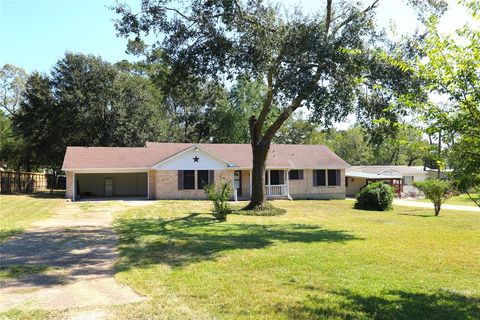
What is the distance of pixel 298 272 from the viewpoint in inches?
327

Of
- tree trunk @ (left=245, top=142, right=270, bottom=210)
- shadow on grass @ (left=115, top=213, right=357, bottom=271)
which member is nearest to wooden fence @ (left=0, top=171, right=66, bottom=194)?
shadow on grass @ (left=115, top=213, right=357, bottom=271)

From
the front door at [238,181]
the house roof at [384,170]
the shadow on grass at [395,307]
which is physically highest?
the house roof at [384,170]

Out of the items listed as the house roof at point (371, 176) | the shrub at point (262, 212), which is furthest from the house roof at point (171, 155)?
the shrub at point (262, 212)

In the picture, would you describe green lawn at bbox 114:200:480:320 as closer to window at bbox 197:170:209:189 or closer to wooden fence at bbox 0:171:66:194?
window at bbox 197:170:209:189

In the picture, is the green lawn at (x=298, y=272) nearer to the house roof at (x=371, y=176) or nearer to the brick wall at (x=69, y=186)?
the brick wall at (x=69, y=186)

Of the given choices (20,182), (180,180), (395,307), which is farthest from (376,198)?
(20,182)

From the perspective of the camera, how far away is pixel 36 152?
4147cm

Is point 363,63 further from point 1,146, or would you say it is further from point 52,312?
point 1,146

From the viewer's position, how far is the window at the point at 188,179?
31.1 metres

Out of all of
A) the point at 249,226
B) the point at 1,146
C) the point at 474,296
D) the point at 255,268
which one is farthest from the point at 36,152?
the point at 474,296

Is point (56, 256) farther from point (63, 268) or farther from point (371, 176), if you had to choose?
point (371, 176)

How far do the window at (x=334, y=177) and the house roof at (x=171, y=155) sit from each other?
72 centimetres

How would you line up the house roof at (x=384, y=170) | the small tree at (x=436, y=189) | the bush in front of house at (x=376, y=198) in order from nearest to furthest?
the small tree at (x=436, y=189) < the bush in front of house at (x=376, y=198) < the house roof at (x=384, y=170)

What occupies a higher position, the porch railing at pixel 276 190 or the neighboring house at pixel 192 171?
the neighboring house at pixel 192 171
